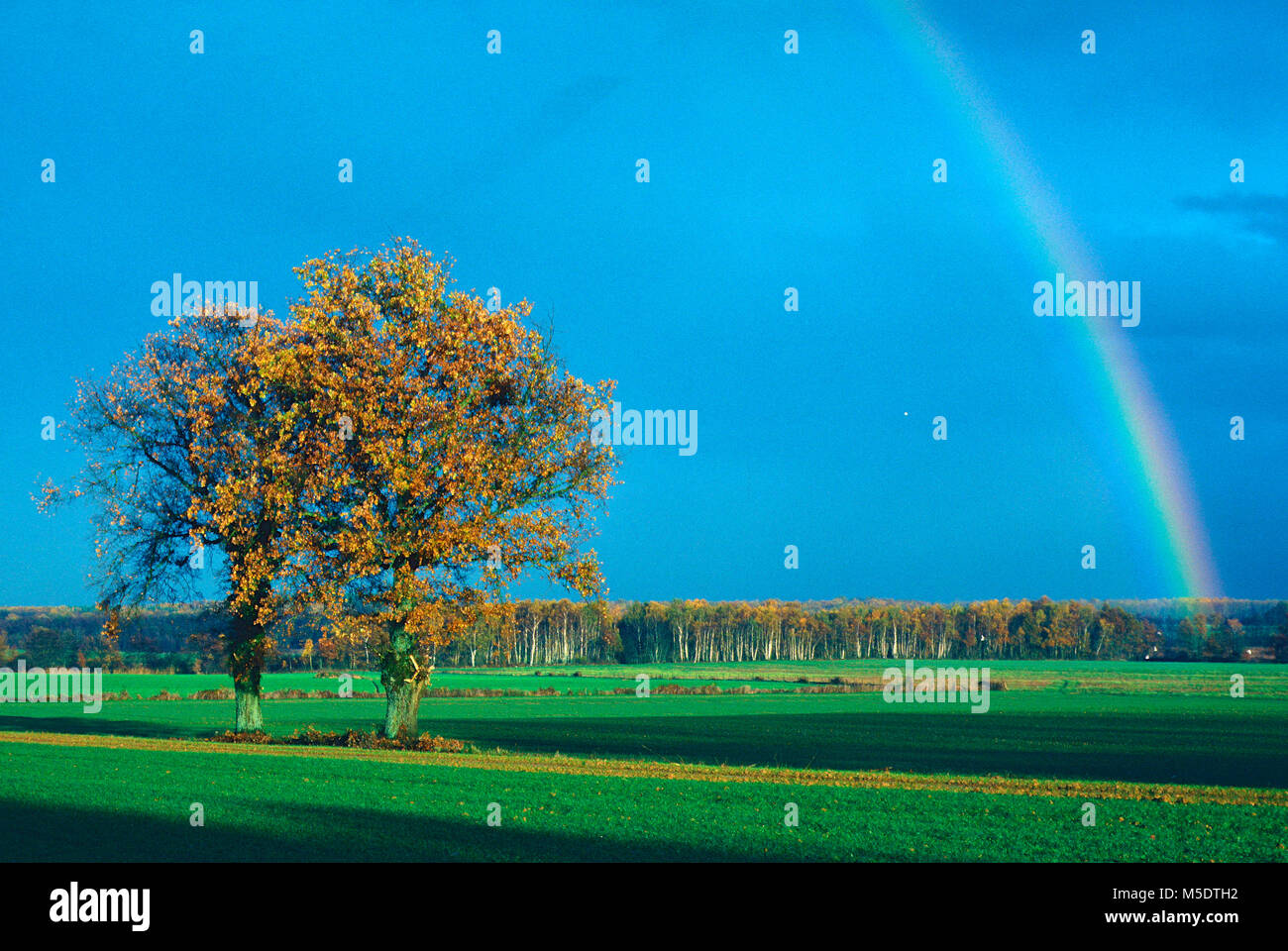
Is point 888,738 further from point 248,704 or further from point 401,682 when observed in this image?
point 248,704

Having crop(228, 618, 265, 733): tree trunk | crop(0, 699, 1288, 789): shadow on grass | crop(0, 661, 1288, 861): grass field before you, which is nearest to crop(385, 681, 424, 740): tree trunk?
crop(0, 661, 1288, 861): grass field

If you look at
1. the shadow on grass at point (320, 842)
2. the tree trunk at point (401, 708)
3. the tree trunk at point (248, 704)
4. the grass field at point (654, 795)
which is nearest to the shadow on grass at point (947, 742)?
the grass field at point (654, 795)

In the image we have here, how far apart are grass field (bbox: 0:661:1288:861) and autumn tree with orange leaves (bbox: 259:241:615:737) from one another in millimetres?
5959

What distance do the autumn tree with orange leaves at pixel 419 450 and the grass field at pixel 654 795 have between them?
5959 mm

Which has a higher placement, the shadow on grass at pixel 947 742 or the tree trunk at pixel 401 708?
the tree trunk at pixel 401 708

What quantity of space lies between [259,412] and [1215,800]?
33539 millimetres

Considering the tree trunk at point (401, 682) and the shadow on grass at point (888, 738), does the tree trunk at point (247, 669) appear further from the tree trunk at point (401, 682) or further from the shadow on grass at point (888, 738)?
the tree trunk at point (401, 682)

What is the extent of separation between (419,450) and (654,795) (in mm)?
16637

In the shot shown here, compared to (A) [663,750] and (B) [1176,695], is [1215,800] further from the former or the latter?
(B) [1176,695]

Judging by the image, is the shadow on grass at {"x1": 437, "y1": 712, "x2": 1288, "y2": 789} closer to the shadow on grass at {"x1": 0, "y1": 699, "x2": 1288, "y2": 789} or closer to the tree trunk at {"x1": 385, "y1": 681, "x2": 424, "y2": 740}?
the shadow on grass at {"x1": 0, "y1": 699, "x2": 1288, "y2": 789}

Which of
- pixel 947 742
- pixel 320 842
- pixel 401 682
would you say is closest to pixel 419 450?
pixel 401 682

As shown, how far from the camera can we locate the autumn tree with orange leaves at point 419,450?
121 ft

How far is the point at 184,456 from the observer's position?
43.0 m

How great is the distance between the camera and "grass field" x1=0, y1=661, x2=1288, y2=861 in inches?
712
